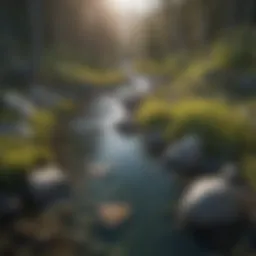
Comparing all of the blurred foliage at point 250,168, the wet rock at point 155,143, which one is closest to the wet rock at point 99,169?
the wet rock at point 155,143

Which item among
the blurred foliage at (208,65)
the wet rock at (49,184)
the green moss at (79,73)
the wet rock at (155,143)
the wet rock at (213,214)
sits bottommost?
the wet rock at (213,214)

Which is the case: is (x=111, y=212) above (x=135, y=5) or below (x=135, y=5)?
below

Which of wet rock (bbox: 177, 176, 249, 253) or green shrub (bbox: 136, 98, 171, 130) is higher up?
green shrub (bbox: 136, 98, 171, 130)

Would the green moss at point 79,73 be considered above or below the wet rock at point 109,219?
above

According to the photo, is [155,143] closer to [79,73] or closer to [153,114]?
[153,114]

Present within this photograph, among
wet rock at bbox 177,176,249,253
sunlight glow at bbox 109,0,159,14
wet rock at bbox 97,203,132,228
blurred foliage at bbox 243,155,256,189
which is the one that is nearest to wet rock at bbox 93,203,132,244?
wet rock at bbox 97,203,132,228

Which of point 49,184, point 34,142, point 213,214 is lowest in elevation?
point 213,214

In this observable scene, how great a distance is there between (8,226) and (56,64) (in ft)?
1.38

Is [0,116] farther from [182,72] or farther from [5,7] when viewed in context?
[182,72]

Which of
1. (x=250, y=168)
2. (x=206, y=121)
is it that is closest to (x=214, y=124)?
(x=206, y=121)

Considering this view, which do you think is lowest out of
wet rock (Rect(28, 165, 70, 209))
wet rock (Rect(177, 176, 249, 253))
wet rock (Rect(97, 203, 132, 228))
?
wet rock (Rect(177, 176, 249, 253))

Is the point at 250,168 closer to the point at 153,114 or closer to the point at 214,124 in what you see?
the point at 214,124

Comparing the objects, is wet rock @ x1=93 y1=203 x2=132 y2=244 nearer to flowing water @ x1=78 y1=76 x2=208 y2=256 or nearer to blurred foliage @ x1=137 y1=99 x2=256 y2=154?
flowing water @ x1=78 y1=76 x2=208 y2=256

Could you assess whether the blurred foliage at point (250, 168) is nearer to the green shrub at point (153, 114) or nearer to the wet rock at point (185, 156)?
the wet rock at point (185, 156)
